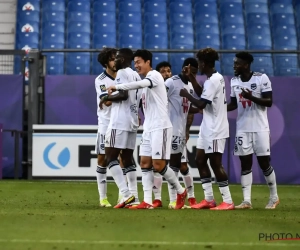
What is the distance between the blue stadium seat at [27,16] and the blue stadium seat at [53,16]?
0.23 meters

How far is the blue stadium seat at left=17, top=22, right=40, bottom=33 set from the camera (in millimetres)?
23547

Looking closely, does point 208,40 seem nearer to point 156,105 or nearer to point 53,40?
point 53,40

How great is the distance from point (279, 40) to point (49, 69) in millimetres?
7533

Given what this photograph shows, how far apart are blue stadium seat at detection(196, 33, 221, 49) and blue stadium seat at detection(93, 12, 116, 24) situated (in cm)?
261

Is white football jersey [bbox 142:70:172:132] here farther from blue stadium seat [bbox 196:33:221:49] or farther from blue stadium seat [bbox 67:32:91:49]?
blue stadium seat [bbox 196:33:221:49]

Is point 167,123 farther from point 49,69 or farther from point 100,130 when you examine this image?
point 49,69

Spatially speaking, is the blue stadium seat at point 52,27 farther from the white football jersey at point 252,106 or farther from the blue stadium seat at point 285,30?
the white football jersey at point 252,106

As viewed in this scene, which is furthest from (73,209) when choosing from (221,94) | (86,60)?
(86,60)

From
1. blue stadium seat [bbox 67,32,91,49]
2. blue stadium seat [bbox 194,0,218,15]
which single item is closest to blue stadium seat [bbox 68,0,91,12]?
blue stadium seat [bbox 67,32,91,49]

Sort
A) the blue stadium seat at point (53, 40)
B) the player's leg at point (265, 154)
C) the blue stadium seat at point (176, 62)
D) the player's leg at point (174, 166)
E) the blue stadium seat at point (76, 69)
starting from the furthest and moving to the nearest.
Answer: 1. the blue stadium seat at point (53, 40)
2. the blue stadium seat at point (176, 62)
3. the blue stadium seat at point (76, 69)
4. the player's leg at point (174, 166)
5. the player's leg at point (265, 154)

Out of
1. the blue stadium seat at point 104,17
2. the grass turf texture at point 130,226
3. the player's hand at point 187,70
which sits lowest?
the grass turf texture at point 130,226

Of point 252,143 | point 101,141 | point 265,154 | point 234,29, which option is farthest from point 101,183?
point 234,29

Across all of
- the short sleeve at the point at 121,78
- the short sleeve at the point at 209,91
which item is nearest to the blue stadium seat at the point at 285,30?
the short sleeve at the point at 209,91

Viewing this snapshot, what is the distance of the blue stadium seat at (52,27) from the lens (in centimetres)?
2383
